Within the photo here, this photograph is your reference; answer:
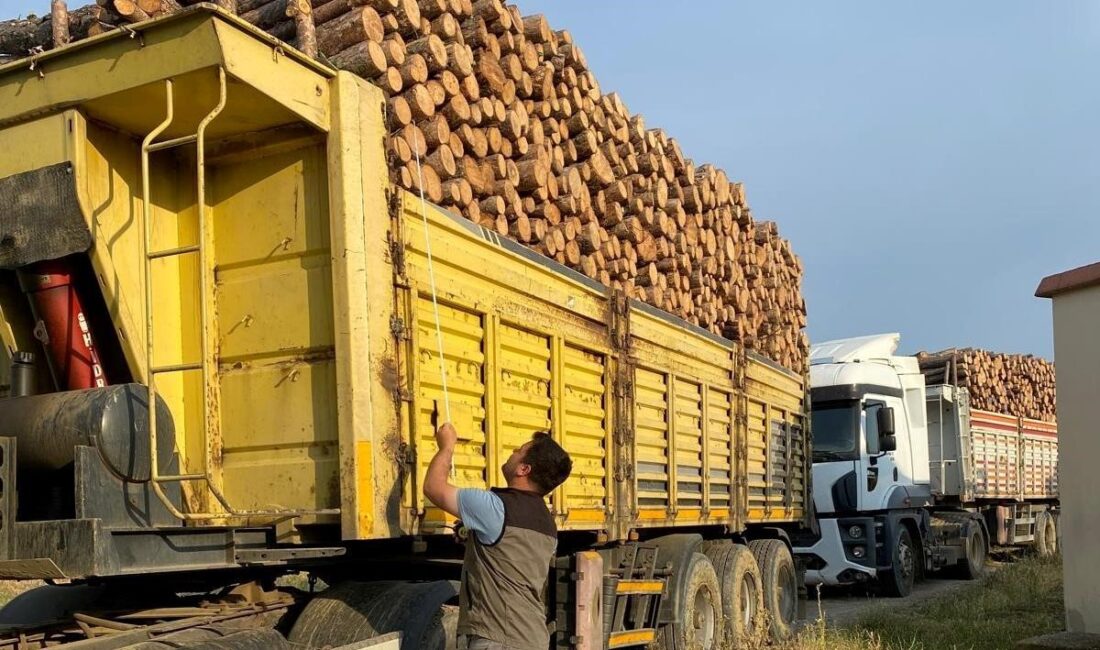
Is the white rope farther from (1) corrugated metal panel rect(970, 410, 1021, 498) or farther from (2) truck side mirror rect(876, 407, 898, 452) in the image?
(1) corrugated metal panel rect(970, 410, 1021, 498)

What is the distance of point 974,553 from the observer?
16.3 meters

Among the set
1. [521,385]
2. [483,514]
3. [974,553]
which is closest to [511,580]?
[483,514]

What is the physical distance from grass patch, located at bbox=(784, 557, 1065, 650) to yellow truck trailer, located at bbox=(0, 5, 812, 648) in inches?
156

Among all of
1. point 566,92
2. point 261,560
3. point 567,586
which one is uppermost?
point 566,92

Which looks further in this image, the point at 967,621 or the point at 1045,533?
the point at 1045,533

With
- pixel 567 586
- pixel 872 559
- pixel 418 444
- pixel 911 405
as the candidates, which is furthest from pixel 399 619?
pixel 911 405

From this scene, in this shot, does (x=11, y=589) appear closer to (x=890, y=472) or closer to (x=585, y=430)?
(x=585, y=430)

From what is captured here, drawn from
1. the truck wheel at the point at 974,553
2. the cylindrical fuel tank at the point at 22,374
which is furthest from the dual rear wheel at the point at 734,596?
the truck wheel at the point at 974,553

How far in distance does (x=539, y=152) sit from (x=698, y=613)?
3520 mm

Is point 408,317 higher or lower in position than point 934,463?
higher

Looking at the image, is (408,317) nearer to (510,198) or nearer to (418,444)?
(418,444)

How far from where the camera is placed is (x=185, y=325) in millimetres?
5043

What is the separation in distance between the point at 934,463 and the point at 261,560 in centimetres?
1345

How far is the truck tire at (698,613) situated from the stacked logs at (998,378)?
35.3 feet
